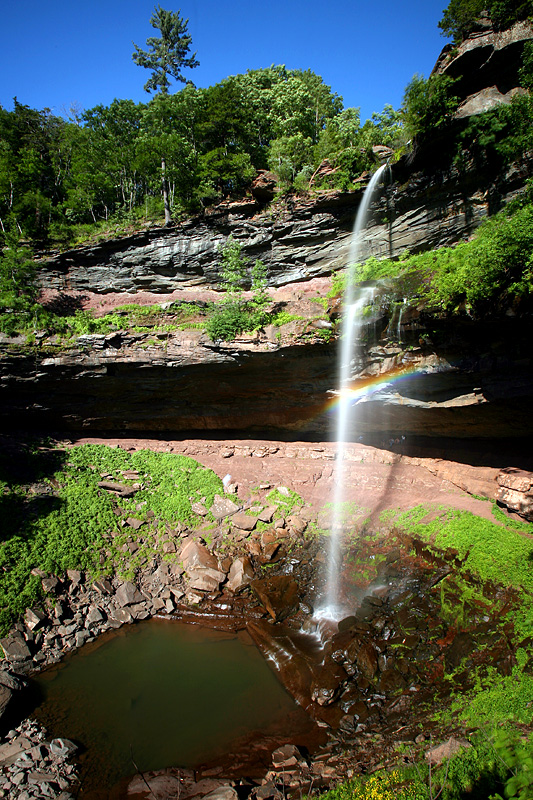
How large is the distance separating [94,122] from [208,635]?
3185 cm

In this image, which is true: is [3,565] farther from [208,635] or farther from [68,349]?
[68,349]

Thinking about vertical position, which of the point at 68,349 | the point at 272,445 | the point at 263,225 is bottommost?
the point at 272,445

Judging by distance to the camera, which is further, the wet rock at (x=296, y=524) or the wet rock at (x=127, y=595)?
the wet rock at (x=296, y=524)

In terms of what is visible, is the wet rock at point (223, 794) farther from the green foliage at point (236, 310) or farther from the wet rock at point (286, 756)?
the green foliage at point (236, 310)

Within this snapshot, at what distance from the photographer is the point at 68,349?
12.1m

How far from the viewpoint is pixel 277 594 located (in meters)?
8.35

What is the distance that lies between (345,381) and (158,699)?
31.5 ft

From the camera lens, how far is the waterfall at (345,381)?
8.87 meters

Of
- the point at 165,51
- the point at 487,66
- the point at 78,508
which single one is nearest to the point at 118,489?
the point at 78,508

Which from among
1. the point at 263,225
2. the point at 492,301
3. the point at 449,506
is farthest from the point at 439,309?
the point at 263,225

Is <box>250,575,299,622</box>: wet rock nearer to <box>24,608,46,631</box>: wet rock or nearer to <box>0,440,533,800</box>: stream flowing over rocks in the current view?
<box>0,440,533,800</box>: stream flowing over rocks

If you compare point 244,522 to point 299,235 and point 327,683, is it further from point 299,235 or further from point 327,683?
point 299,235

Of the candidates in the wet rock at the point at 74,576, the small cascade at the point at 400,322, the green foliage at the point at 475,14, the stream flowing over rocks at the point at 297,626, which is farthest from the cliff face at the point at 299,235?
the wet rock at the point at 74,576

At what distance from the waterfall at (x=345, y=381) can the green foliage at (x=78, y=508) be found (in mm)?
4349
